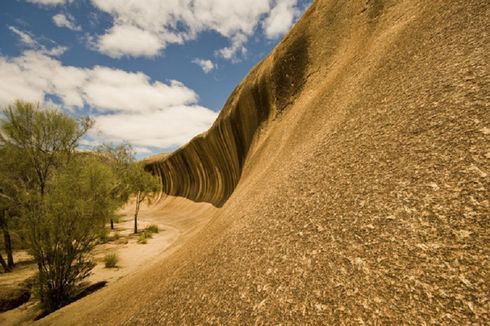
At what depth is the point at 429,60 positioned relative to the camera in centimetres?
386

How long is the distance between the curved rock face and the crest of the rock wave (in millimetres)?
3393

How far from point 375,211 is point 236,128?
13.2 m

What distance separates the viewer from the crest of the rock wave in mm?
1949

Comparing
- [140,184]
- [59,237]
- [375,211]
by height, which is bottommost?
[375,211]

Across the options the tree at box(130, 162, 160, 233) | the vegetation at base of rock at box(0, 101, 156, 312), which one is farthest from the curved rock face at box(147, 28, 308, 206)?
the vegetation at base of rock at box(0, 101, 156, 312)

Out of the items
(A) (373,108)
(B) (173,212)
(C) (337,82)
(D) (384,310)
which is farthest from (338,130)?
(B) (173,212)

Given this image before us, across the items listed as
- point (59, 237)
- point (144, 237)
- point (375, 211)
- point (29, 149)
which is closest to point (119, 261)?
point (144, 237)

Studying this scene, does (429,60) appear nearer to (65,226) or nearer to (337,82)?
(337,82)

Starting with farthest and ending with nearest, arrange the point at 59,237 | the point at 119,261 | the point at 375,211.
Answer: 1. the point at 119,261
2. the point at 59,237
3. the point at 375,211

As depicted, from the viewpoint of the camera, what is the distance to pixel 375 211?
104 inches

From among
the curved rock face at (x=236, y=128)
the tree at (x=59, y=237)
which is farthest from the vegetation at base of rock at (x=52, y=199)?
the curved rock face at (x=236, y=128)

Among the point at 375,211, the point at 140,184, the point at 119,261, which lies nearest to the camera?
the point at 375,211

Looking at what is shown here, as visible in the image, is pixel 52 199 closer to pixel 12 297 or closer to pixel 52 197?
pixel 52 197

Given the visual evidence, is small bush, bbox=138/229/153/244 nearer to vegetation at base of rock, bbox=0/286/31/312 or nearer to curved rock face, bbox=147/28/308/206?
curved rock face, bbox=147/28/308/206
